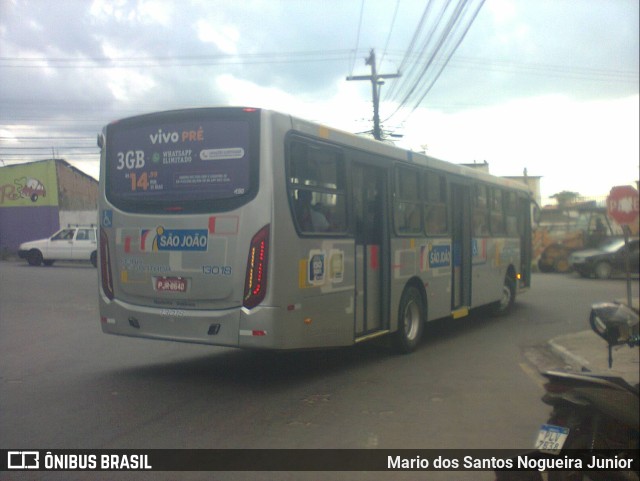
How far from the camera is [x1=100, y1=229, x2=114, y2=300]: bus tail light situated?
800 centimetres

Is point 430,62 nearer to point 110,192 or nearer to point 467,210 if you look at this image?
point 467,210

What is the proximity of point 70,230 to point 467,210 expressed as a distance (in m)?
13.1

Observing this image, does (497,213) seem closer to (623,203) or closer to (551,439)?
(623,203)

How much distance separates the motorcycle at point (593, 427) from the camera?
3799mm

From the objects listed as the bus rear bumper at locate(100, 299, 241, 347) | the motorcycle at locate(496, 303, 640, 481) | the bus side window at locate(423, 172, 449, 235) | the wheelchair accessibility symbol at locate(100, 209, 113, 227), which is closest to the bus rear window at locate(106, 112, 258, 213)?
the wheelchair accessibility symbol at locate(100, 209, 113, 227)

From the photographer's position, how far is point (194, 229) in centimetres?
735

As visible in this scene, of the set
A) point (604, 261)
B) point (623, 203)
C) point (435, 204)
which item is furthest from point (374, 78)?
point (623, 203)

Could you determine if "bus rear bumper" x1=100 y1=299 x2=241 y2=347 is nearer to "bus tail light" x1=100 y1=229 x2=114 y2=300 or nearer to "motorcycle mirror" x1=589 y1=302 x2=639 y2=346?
"bus tail light" x1=100 y1=229 x2=114 y2=300

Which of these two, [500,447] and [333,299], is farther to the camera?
[333,299]

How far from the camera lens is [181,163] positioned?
7551 millimetres

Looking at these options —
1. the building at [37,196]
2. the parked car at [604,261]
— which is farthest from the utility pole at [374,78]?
the building at [37,196]

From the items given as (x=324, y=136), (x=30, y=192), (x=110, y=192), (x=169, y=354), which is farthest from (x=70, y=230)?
(x=324, y=136)

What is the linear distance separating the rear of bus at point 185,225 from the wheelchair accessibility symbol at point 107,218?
0.5 inches

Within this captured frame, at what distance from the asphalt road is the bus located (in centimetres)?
65
